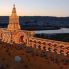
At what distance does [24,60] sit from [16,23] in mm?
33094

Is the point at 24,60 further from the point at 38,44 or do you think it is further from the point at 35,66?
the point at 38,44

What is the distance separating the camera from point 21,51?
19.9 meters

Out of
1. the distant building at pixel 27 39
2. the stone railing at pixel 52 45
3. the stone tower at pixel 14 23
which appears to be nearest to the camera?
the stone railing at pixel 52 45

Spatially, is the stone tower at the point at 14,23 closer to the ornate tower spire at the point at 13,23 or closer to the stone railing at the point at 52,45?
the ornate tower spire at the point at 13,23

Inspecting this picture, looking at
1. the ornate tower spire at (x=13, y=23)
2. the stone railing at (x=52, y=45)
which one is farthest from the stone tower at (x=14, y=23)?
the stone railing at (x=52, y=45)

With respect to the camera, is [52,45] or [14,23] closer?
[52,45]

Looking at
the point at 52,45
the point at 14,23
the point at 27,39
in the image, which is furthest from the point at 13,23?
the point at 52,45

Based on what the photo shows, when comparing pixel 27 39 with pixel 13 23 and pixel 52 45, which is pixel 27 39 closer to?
pixel 52 45

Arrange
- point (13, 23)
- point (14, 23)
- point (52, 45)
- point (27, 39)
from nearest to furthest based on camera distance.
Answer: point (52, 45) → point (27, 39) → point (14, 23) → point (13, 23)

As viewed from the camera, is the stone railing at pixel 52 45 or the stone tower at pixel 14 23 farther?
the stone tower at pixel 14 23

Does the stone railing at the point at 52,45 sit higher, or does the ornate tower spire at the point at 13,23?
the ornate tower spire at the point at 13,23

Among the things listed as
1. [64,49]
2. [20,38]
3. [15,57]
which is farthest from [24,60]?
[20,38]

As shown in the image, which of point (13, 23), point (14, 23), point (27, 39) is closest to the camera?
point (27, 39)

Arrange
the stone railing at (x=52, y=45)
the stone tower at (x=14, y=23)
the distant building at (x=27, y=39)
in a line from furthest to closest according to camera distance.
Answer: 1. the stone tower at (x=14, y=23)
2. the distant building at (x=27, y=39)
3. the stone railing at (x=52, y=45)
